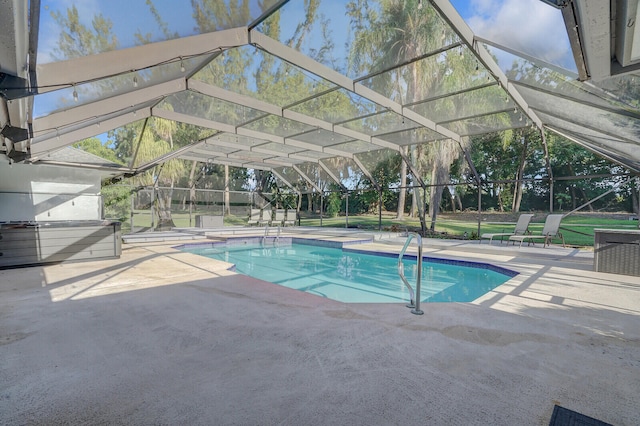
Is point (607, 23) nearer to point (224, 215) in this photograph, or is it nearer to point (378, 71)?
point (378, 71)

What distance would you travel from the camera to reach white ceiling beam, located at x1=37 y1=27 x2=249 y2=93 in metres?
2.72

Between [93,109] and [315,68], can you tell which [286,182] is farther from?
[93,109]

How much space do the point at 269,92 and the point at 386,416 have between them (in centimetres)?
604

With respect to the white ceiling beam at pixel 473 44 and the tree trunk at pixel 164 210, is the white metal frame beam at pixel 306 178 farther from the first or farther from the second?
the white ceiling beam at pixel 473 44

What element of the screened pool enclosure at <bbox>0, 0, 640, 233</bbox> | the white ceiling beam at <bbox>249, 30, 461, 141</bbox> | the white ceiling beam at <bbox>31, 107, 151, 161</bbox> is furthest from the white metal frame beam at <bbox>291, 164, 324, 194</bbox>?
the white ceiling beam at <bbox>31, 107, 151, 161</bbox>

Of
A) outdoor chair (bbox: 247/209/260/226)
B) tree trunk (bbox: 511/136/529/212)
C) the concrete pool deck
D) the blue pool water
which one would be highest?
tree trunk (bbox: 511/136/529/212)

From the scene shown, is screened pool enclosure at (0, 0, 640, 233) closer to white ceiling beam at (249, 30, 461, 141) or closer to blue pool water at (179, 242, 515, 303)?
white ceiling beam at (249, 30, 461, 141)

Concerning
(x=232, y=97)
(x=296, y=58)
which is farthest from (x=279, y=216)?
(x=296, y=58)

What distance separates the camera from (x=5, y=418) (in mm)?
1441

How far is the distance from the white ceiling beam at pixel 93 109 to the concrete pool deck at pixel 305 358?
7.15 ft

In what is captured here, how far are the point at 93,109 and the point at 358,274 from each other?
225 inches

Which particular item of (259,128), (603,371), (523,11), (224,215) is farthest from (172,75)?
(224,215)

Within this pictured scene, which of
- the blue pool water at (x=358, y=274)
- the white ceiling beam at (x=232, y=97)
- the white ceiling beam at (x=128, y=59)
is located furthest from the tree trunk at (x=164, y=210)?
the white ceiling beam at (x=128, y=59)

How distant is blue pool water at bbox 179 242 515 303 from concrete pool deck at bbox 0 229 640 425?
1.93m
